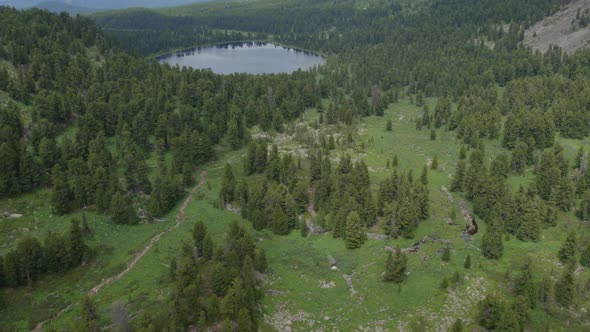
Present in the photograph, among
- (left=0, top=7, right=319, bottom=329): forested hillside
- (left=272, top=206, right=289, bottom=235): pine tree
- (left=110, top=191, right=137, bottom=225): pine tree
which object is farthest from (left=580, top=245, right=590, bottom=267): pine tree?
(left=110, top=191, right=137, bottom=225): pine tree

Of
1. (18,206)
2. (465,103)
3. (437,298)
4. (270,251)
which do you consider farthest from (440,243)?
(465,103)

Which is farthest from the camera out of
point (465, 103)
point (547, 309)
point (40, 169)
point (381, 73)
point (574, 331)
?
point (381, 73)

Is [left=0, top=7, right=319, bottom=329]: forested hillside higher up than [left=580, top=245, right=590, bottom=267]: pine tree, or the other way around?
[left=0, top=7, right=319, bottom=329]: forested hillside

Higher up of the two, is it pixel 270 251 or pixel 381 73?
pixel 381 73

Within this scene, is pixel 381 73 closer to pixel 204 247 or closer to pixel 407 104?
pixel 407 104

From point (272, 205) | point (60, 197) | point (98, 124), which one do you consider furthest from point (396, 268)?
point (98, 124)

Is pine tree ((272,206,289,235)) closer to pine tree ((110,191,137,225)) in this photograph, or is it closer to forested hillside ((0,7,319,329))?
forested hillside ((0,7,319,329))

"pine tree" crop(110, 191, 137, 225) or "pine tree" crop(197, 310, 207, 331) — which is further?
"pine tree" crop(110, 191, 137, 225)
